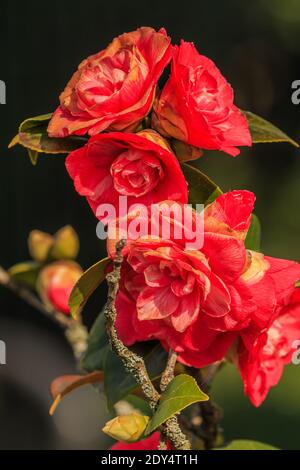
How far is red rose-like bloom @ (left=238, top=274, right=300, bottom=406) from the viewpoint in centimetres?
76

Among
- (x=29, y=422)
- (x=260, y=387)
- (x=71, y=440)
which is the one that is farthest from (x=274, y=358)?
(x=29, y=422)

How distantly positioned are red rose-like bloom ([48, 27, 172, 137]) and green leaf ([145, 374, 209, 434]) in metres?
0.19

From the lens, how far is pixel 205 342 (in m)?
0.70

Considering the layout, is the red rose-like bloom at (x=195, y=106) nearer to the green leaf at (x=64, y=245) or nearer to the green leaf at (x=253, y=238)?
the green leaf at (x=253, y=238)

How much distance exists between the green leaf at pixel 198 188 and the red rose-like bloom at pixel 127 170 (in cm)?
3

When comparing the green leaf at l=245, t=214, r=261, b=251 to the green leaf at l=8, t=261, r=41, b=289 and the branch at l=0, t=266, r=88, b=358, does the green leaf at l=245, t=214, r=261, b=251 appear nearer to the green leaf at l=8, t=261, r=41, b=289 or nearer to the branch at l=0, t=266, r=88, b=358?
the branch at l=0, t=266, r=88, b=358

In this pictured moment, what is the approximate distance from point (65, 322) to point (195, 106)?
473 millimetres

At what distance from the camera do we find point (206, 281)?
0.65 metres

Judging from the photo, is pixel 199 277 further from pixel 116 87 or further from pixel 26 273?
pixel 26 273

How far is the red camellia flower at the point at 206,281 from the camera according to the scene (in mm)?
652

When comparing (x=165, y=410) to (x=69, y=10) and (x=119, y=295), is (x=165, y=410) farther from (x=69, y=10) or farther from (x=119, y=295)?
(x=69, y=10)

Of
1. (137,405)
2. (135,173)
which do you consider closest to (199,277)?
(135,173)

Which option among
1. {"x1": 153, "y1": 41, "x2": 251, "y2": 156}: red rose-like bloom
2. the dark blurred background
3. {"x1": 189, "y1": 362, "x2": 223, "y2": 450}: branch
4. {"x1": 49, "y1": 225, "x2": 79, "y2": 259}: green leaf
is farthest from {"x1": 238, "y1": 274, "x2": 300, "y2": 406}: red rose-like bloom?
the dark blurred background

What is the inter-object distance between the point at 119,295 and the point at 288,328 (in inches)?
6.9
